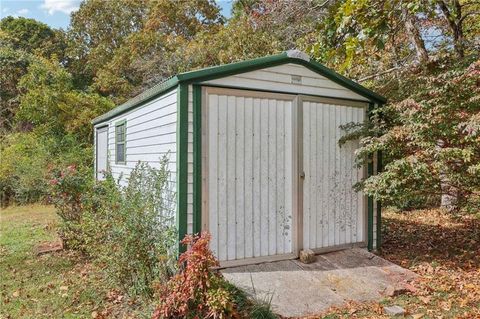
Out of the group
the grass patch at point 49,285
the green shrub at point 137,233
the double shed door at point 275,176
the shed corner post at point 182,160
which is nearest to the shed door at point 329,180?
the double shed door at point 275,176

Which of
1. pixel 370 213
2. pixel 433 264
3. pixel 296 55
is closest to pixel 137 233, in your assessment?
pixel 296 55

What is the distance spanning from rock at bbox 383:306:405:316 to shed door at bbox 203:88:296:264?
4.78 ft

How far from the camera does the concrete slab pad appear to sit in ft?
12.3

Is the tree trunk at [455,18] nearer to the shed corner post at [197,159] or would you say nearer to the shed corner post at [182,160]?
the shed corner post at [197,159]

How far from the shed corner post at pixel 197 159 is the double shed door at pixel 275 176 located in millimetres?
67

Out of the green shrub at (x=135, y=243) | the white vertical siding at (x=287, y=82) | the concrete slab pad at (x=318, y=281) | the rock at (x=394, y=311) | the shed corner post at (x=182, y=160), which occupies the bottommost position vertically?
the rock at (x=394, y=311)

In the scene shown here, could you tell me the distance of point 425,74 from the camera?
539 cm

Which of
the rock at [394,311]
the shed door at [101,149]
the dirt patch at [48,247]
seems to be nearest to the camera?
the rock at [394,311]

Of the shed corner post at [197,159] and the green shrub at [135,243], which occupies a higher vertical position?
the shed corner post at [197,159]

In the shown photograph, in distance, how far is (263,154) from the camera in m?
4.66

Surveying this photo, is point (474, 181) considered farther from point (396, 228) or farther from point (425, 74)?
point (396, 228)

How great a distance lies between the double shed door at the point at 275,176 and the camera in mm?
4332

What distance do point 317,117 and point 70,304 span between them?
3.77m

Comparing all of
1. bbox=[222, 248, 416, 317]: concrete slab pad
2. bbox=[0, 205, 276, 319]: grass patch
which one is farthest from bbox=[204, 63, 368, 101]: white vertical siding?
bbox=[0, 205, 276, 319]: grass patch
